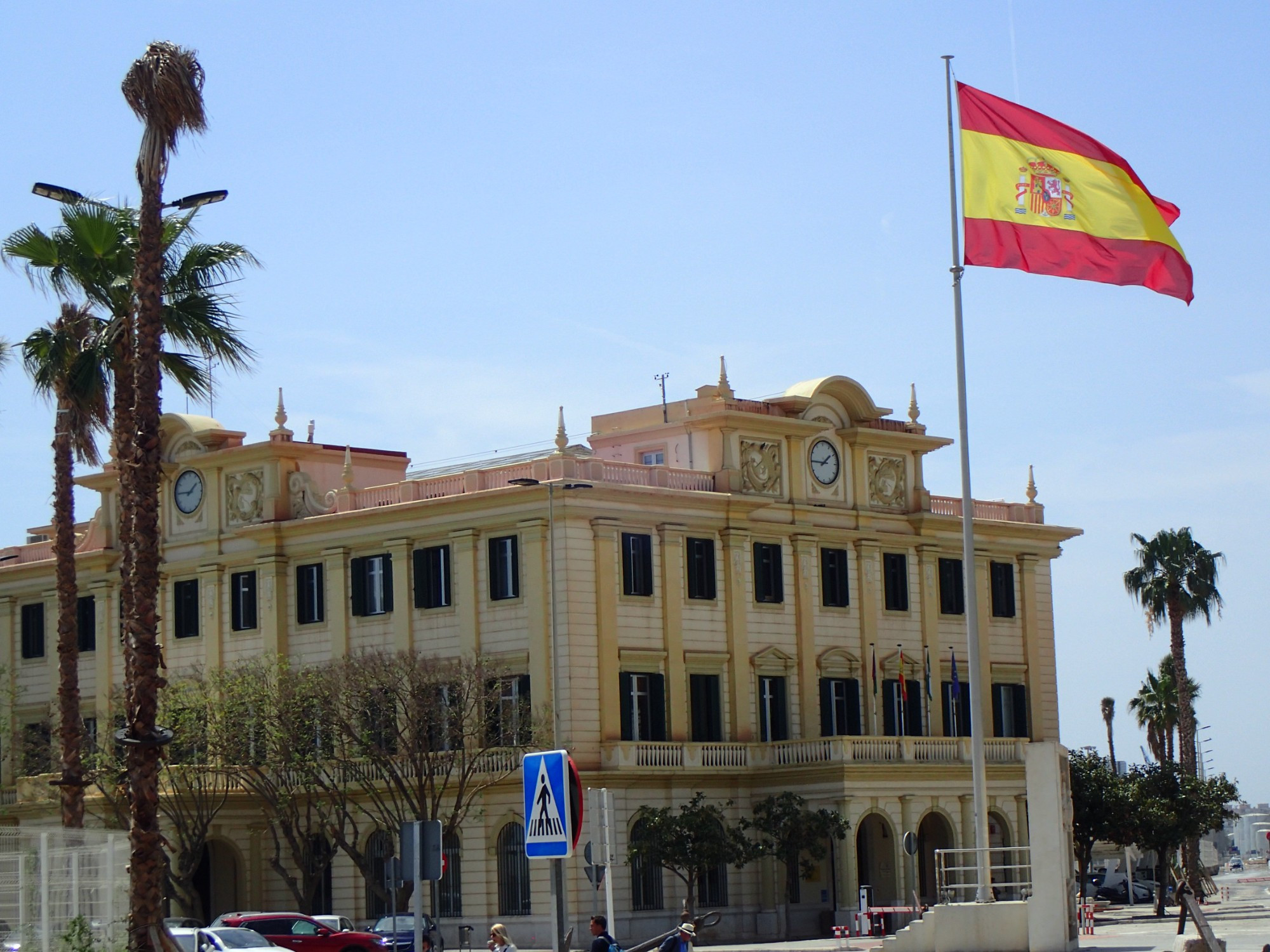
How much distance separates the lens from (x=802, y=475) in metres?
63.4

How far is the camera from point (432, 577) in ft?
195

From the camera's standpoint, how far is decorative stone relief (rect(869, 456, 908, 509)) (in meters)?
65.7

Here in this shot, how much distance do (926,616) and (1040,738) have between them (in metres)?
5.65

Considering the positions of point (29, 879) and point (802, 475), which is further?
point (802, 475)

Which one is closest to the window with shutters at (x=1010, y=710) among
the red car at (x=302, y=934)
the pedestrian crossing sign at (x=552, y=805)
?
the red car at (x=302, y=934)

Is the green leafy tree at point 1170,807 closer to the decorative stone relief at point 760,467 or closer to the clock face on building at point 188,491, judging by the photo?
the decorative stone relief at point 760,467

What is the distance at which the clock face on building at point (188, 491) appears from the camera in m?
65.4

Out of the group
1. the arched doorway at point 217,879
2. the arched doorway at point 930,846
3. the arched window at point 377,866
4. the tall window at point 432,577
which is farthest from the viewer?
the arched doorway at point 217,879

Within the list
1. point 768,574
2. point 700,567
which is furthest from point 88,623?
point 768,574

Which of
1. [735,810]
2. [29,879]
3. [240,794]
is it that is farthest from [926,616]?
[29,879]

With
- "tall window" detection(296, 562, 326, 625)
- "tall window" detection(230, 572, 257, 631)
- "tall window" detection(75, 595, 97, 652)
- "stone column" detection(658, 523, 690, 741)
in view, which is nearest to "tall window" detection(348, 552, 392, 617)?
"tall window" detection(296, 562, 326, 625)

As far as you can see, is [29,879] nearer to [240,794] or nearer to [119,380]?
[119,380]

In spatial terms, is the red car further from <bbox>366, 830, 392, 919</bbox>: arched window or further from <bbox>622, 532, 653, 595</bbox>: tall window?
<bbox>622, 532, 653, 595</bbox>: tall window

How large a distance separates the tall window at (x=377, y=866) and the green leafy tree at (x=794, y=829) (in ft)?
28.5
